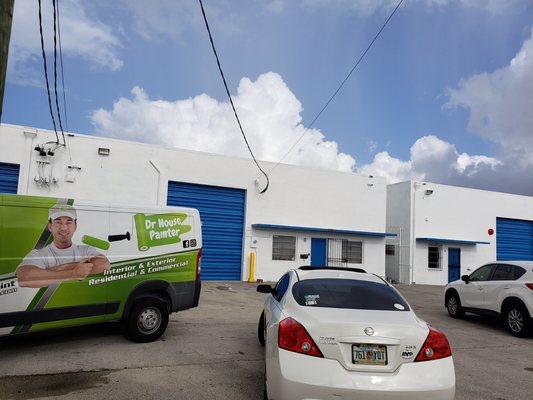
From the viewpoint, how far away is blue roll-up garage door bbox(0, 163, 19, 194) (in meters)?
16.2

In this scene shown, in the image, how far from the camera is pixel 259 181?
20.4 meters

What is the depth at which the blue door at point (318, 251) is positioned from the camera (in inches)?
837

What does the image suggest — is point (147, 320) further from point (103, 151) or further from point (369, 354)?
point (103, 151)

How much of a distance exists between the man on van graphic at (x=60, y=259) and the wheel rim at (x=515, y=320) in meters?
8.55

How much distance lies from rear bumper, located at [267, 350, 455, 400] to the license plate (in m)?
0.11

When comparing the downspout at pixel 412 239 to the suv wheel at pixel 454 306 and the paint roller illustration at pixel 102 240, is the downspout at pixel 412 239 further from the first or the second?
the paint roller illustration at pixel 102 240

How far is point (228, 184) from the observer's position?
64.8 feet

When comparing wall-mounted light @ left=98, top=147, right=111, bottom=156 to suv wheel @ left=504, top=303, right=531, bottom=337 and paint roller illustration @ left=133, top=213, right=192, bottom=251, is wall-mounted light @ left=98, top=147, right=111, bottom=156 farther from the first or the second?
suv wheel @ left=504, top=303, right=531, bottom=337

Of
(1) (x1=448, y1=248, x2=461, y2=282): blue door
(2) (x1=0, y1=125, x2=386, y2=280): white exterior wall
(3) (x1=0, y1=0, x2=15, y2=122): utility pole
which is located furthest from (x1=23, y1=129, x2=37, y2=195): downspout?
(1) (x1=448, y1=248, x2=461, y2=282): blue door

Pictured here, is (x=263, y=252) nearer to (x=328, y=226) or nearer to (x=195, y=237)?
(x=328, y=226)

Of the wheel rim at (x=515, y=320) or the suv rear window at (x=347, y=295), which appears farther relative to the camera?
the wheel rim at (x=515, y=320)

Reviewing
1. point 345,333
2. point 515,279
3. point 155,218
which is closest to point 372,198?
point 515,279

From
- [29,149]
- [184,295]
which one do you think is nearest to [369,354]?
[184,295]

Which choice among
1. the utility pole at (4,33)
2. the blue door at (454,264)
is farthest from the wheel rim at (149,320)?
→ the blue door at (454,264)
